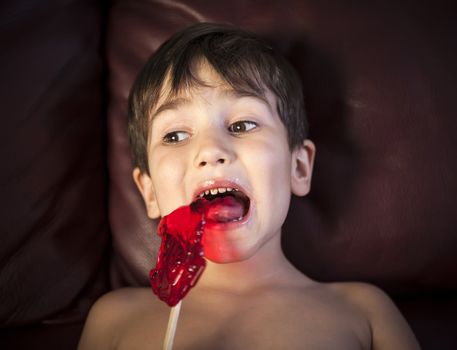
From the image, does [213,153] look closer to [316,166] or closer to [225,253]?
[225,253]

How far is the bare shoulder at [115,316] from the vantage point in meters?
0.87

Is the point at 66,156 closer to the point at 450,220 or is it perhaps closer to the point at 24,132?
the point at 24,132

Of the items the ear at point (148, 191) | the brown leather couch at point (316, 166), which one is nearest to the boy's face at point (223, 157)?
the ear at point (148, 191)

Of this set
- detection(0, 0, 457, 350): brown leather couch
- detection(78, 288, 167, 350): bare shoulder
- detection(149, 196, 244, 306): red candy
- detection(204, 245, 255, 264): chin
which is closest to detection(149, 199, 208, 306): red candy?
detection(149, 196, 244, 306): red candy

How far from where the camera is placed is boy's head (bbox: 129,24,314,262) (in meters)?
0.80

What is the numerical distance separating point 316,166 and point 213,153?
351 mm

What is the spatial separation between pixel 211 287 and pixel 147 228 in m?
0.23

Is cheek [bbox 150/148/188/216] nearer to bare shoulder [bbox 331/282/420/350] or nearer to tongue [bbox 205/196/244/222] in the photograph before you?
tongue [bbox 205/196/244/222]

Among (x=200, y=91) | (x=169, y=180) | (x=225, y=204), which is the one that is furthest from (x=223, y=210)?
(x=200, y=91)

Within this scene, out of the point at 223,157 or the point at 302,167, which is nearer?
the point at 223,157

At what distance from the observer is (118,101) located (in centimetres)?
110

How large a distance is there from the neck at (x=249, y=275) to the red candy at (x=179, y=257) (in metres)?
0.22

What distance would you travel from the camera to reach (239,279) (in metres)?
0.92

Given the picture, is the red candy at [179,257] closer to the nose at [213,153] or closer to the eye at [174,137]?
the nose at [213,153]
